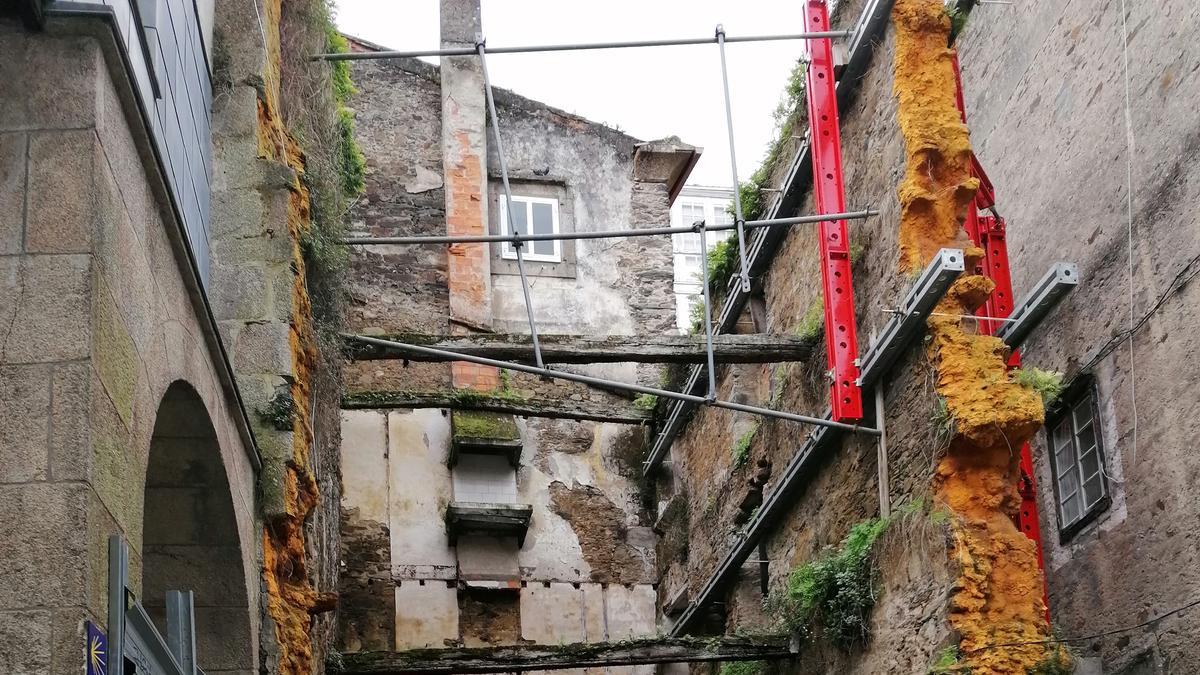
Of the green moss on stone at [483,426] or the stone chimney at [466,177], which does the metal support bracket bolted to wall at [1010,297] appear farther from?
the stone chimney at [466,177]

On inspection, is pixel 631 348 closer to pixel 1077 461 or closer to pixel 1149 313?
pixel 1077 461

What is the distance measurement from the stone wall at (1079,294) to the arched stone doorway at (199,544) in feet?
15.0

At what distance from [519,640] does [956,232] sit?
28.7 feet

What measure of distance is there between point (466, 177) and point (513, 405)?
382 centimetres

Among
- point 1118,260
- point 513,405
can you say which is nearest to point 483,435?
point 513,405

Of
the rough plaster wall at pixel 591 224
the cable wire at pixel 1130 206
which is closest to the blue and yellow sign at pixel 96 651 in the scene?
the cable wire at pixel 1130 206

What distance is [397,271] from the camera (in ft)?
64.3

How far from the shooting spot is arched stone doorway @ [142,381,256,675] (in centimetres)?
711

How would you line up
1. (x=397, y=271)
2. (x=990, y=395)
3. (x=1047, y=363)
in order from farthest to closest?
(x=397, y=271) → (x=1047, y=363) → (x=990, y=395)

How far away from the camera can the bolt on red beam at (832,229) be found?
37.4ft

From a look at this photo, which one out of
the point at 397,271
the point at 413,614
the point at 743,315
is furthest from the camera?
the point at 397,271

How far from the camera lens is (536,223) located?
2058 cm

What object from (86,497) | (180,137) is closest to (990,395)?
(180,137)

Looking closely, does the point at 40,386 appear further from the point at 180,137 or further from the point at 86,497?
the point at 180,137
